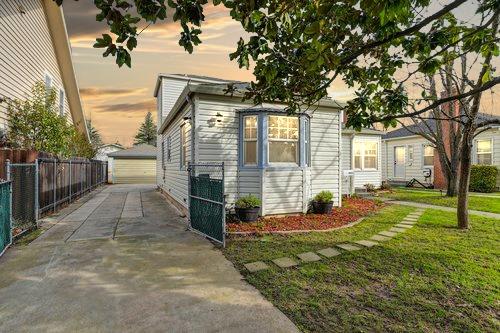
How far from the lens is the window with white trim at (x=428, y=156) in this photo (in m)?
19.3

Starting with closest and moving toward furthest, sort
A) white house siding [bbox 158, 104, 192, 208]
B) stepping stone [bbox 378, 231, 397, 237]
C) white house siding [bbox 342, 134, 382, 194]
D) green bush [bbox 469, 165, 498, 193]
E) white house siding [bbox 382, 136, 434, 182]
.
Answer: stepping stone [bbox 378, 231, 397, 237] < white house siding [bbox 158, 104, 192, 208] < green bush [bbox 469, 165, 498, 193] < white house siding [bbox 342, 134, 382, 194] < white house siding [bbox 382, 136, 434, 182]

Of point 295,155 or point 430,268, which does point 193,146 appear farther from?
point 430,268

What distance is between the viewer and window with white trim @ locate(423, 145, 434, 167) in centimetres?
1933

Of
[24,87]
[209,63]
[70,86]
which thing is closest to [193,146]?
[209,63]

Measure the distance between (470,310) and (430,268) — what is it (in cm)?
135

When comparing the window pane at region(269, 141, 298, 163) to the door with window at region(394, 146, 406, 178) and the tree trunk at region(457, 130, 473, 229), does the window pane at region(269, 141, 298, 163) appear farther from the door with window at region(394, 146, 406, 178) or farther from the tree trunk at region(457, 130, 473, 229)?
the door with window at region(394, 146, 406, 178)

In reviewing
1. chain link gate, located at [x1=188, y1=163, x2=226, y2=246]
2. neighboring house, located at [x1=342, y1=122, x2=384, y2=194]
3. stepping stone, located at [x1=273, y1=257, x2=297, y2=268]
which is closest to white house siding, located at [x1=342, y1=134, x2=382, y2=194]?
neighboring house, located at [x1=342, y1=122, x2=384, y2=194]

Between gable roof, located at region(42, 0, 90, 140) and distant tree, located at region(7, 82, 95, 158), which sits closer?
distant tree, located at region(7, 82, 95, 158)

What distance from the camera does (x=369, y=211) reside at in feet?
33.2

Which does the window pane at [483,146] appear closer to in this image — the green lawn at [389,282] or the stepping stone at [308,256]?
the green lawn at [389,282]

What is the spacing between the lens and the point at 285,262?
5008 mm

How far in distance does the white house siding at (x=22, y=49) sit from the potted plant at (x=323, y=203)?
10.5 meters

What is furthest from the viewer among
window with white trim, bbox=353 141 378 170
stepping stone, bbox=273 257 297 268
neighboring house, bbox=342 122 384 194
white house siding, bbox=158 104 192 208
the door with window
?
the door with window

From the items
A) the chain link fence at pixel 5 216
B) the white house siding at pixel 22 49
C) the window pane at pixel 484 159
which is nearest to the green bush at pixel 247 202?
the chain link fence at pixel 5 216
